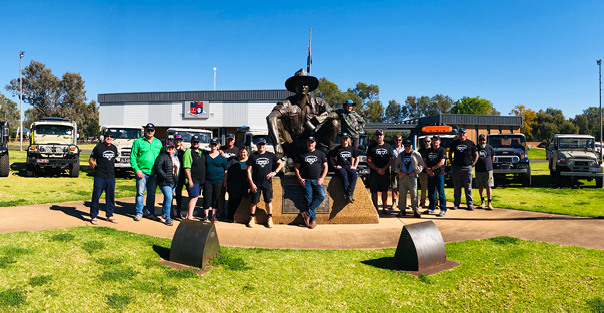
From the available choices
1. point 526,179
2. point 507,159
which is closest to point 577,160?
point 526,179

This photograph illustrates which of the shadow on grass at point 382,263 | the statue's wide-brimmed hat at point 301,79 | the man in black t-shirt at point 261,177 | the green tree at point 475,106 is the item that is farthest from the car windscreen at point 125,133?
the green tree at point 475,106

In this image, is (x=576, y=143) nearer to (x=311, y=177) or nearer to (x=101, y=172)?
(x=311, y=177)

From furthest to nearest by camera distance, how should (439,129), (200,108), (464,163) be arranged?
1. (200,108)
2. (439,129)
3. (464,163)

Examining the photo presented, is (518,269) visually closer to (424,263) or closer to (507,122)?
(424,263)

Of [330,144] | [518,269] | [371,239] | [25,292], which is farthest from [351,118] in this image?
[25,292]

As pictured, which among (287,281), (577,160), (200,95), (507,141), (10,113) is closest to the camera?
(287,281)

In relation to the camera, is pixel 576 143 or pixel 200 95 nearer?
pixel 576 143

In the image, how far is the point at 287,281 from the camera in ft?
14.1

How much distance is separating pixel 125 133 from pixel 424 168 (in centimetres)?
1284

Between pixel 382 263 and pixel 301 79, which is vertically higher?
pixel 301 79

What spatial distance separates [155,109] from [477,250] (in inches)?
1668

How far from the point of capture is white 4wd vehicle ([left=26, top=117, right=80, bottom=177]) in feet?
46.9

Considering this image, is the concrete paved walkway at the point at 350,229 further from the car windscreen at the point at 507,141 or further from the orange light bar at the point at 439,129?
the orange light bar at the point at 439,129

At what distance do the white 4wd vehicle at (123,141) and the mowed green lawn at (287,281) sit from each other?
974 centimetres
